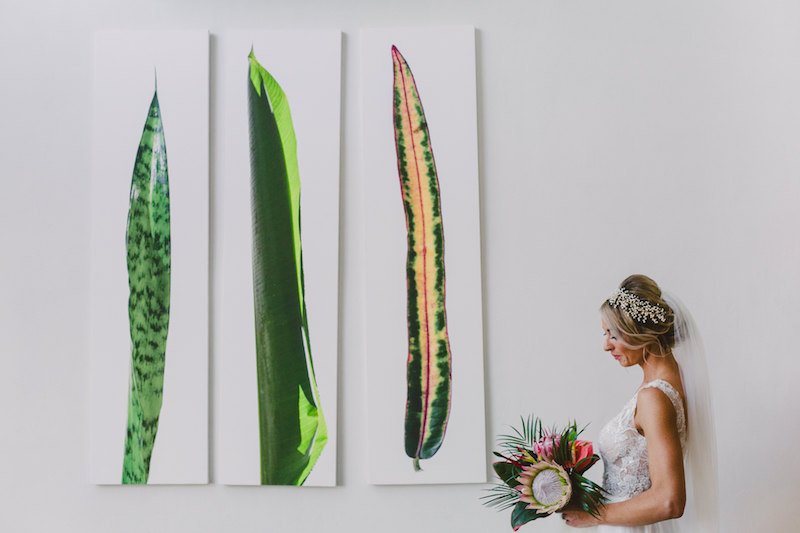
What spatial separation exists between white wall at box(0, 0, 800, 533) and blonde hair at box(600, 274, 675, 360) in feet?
2.34

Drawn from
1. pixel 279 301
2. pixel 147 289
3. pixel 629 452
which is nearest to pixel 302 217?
pixel 279 301

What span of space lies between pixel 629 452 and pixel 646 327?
0.35 m

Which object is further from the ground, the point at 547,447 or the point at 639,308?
the point at 639,308

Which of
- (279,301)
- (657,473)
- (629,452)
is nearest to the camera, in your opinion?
(657,473)

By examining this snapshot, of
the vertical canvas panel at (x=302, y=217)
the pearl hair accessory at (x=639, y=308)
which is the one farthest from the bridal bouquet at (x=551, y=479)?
the vertical canvas panel at (x=302, y=217)

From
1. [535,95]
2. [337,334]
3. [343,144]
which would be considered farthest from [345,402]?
[535,95]

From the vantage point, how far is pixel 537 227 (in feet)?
9.91

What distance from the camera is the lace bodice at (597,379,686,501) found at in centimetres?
220

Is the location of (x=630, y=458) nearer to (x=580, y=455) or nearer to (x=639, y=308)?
(x=580, y=455)

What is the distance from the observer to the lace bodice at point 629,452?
2.20 meters

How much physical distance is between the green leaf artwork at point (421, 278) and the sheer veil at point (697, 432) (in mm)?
927

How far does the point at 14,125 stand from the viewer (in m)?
3.09

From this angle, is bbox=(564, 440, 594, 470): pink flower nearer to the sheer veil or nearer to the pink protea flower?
the pink protea flower

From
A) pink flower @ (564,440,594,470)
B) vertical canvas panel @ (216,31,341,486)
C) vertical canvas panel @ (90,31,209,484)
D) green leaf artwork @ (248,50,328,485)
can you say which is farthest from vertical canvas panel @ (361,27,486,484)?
pink flower @ (564,440,594,470)
